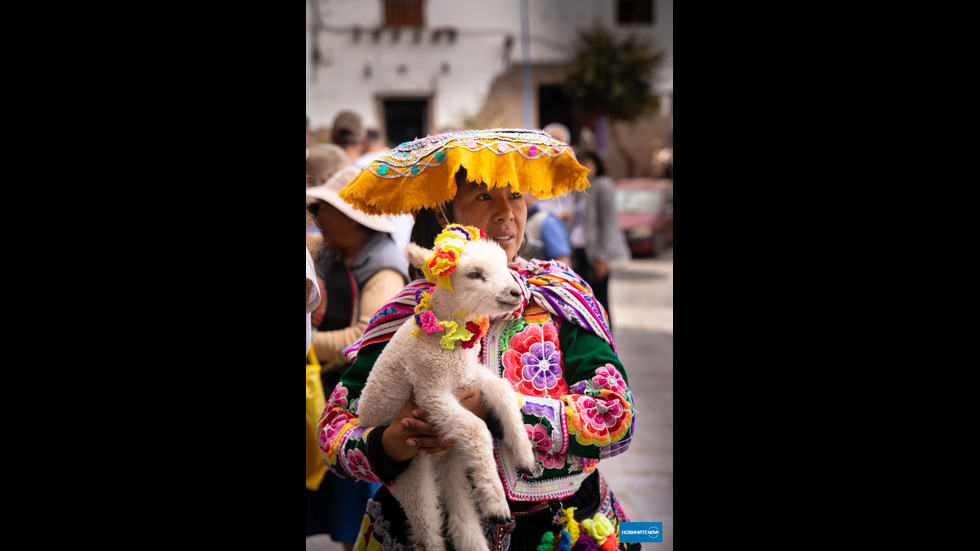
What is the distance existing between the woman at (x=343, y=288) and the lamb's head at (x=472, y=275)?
145cm

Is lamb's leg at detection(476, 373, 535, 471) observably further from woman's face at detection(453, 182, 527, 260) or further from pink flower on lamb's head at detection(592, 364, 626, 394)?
woman's face at detection(453, 182, 527, 260)

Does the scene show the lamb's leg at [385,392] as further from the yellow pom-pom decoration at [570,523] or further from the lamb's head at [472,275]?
the yellow pom-pom decoration at [570,523]

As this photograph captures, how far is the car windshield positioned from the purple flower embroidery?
284 cm

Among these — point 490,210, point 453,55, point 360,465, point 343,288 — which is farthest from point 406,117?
point 360,465

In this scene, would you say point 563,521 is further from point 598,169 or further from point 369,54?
point 598,169


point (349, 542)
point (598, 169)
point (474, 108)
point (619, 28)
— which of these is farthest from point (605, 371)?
point (598, 169)

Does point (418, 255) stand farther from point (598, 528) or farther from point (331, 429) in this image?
point (598, 528)

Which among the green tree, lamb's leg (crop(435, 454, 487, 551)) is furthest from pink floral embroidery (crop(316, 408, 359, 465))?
the green tree

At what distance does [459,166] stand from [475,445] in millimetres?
662

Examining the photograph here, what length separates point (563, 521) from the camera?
1.81m

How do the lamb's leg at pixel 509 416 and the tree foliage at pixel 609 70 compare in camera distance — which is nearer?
the lamb's leg at pixel 509 416

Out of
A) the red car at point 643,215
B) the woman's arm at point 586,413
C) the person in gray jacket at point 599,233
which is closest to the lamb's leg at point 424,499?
the woman's arm at point 586,413

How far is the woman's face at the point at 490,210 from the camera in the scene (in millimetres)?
1796
